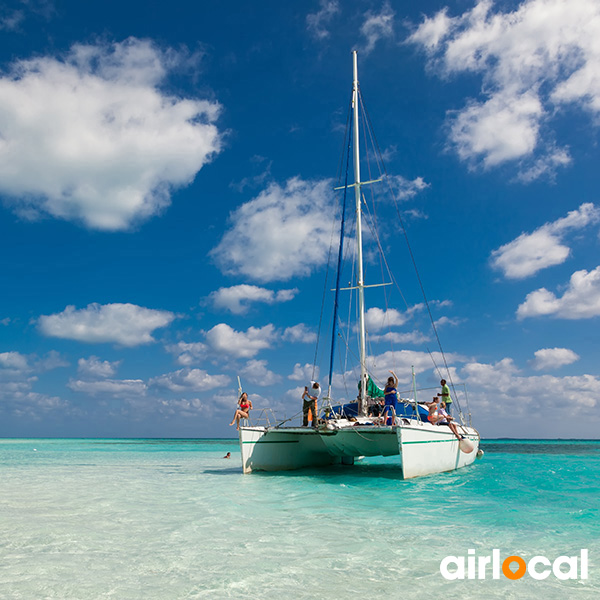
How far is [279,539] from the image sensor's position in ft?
21.6

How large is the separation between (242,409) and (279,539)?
28.3ft

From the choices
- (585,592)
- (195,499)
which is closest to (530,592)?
(585,592)

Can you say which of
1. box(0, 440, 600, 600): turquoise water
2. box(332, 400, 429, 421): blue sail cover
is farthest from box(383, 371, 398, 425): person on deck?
box(332, 400, 429, 421): blue sail cover

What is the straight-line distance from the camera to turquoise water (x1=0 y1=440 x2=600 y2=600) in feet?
15.7

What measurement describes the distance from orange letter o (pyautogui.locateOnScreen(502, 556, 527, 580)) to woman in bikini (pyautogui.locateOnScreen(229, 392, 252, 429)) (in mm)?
9622

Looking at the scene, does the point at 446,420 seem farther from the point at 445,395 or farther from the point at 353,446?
the point at 353,446

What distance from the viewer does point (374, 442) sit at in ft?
44.4

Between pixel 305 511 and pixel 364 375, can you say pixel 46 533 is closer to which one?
pixel 305 511

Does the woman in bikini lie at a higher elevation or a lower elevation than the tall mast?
lower

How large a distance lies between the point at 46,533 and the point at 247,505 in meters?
3.51

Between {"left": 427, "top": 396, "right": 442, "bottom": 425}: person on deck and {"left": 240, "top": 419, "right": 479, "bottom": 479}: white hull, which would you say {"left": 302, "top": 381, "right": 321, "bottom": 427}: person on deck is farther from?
{"left": 427, "top": 396, "right": 442, "bottom": 425}: person on deck

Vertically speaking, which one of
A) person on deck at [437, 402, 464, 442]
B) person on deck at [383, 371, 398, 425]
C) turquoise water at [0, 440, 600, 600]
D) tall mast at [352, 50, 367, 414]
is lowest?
turquoise water at [0, 440, 600, 600]

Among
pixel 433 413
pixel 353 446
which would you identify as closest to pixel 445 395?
pixel 433 413

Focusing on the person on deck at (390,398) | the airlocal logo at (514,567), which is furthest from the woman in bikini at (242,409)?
the airlocal logo at (514,567)
